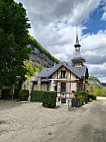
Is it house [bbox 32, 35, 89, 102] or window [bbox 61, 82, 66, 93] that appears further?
window [bbox 61, 82, 66, 93]

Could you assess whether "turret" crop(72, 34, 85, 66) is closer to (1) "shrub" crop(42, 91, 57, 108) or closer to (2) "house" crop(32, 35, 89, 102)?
(2) "house" crop(32, 35, 89, 102)

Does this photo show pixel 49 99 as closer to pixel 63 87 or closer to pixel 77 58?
pixel 63 87

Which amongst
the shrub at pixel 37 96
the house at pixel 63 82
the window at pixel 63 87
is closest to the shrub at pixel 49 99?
the shrub at pixel 37 96

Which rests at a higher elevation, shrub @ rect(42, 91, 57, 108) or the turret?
the turret

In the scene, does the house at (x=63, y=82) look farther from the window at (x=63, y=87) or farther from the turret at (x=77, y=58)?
the turret at (x=77, y=58)

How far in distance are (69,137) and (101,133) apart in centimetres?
163

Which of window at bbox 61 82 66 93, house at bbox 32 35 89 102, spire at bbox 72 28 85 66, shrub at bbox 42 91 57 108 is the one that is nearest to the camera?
shrub at bbox 42 91 57 108

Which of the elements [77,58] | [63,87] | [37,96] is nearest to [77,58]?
[77,58]

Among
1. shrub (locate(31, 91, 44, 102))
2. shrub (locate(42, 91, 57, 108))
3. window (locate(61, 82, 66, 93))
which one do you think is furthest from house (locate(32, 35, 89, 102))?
shrub (locate(42, 91, 57, 108))

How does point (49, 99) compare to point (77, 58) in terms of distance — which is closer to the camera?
point (49, 99)

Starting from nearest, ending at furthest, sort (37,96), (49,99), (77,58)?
(49,99)
(37,96)
(77,58)

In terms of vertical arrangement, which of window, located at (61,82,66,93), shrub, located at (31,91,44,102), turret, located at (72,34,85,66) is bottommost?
shrub, located at (31,91,44,102)

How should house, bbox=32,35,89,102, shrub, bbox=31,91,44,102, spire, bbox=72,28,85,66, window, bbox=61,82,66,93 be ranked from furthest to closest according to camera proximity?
spire, bbox=72,28,85,66 → window, bbox=61,82,66,93 → house, bbox=32,35,89,102 → shrub, bbox=31,91,44,102

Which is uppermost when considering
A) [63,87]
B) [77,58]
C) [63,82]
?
[77,58]
